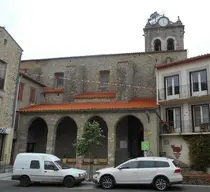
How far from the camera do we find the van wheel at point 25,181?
37.6ft

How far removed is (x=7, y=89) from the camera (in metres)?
17.7

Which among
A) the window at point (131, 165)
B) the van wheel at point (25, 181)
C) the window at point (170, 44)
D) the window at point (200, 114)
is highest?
the window at point (170, 44)

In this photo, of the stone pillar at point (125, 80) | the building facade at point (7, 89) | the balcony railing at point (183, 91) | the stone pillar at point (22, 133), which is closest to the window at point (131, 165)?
the balcony railing at point (183, 91)

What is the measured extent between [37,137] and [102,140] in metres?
6.38

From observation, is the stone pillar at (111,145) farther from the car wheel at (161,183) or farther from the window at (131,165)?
the car wheel at (161,183)

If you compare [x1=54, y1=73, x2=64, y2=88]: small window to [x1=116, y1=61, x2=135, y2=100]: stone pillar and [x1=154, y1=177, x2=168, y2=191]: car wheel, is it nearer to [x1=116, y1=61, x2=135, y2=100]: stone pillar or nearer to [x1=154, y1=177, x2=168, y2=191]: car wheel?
[x1=116, y1=61, x2=135, y2=100]: stone pillar

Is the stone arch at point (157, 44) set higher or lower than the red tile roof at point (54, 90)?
higher

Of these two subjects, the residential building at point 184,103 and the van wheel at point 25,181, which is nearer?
the van wheel at point 25,181

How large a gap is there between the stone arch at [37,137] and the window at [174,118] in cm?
1149

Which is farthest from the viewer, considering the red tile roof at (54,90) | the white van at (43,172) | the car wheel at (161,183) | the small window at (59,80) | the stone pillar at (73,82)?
the small window at (59,80)

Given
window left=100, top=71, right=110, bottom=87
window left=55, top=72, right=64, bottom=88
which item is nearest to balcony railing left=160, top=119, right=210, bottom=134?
window left=100, top=71, right=110, bottom=87

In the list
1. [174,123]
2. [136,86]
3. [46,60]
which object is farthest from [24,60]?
[174,123]

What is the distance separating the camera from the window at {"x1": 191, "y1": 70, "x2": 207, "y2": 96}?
668 inches

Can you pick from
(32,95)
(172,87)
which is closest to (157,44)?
(172,87)
